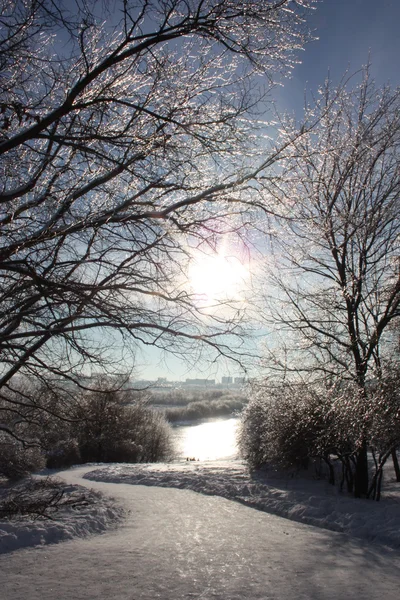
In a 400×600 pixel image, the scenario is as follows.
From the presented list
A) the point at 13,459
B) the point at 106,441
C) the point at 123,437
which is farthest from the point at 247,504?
the point at 123,437

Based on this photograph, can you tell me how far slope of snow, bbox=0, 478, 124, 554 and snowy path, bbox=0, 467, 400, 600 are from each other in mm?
268

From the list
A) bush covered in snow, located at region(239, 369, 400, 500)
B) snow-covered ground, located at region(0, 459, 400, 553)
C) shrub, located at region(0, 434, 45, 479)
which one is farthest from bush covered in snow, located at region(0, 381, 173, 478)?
bush covered in snow, located at region(239, 369, 400, 500)

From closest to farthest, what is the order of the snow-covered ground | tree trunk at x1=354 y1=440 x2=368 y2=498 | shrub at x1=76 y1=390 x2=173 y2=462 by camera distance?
1. the snow-covered ground
2. tree trunk at x1=354 y1=440 x2=368 y2=498
3. shrub at x1=76 y1=390 x2=173 y2=462

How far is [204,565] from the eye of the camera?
216 inches

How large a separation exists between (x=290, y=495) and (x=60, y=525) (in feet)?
19.6

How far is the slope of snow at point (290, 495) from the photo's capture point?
7.84 meters

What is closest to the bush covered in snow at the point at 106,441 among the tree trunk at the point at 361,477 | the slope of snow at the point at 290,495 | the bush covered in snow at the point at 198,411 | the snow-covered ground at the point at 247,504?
the snow-covered ground at the point at 247,504

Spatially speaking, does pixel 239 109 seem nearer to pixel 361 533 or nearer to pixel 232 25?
pixel 232 25

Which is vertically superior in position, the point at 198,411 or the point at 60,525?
the point at 60,525

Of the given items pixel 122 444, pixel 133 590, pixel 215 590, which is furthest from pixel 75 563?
pixel 122 444

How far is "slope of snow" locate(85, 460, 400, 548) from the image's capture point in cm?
784

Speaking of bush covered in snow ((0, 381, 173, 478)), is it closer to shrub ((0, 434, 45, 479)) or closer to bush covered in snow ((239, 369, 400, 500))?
shrub ((0, 434, 45, 479))

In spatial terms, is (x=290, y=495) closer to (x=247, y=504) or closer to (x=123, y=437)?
(x=247, y=504)

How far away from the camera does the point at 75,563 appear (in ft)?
17.6
